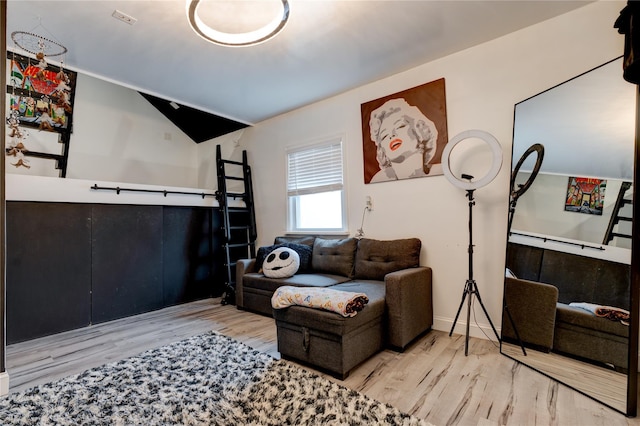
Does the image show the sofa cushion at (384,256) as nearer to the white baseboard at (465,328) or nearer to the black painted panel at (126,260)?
the white baseboard at (465,328)

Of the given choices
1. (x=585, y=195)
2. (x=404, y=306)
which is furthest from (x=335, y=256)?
(x=585, y=195)

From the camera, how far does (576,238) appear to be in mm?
1938

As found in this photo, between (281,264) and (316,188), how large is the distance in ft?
3.75

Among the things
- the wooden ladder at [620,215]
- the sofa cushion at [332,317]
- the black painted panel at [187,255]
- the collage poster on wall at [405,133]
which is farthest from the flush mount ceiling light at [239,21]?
the black painted panel at [187,255]

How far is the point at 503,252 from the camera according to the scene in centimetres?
260

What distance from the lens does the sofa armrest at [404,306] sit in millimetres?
2369

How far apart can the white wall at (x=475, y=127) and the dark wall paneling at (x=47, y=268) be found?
2954 millimetres

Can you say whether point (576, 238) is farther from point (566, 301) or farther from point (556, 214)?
point (566, 301)

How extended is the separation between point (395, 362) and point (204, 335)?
5.73 feet

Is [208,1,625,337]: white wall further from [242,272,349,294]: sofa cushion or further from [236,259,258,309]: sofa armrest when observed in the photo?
[236,259,258,309]: sofa armrest

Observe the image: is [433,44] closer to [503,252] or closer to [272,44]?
[272,44]

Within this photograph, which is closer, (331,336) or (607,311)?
(607,311)

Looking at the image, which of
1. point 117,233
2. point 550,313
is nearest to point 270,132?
point 117,233

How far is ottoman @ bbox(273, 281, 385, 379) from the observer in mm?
1999
